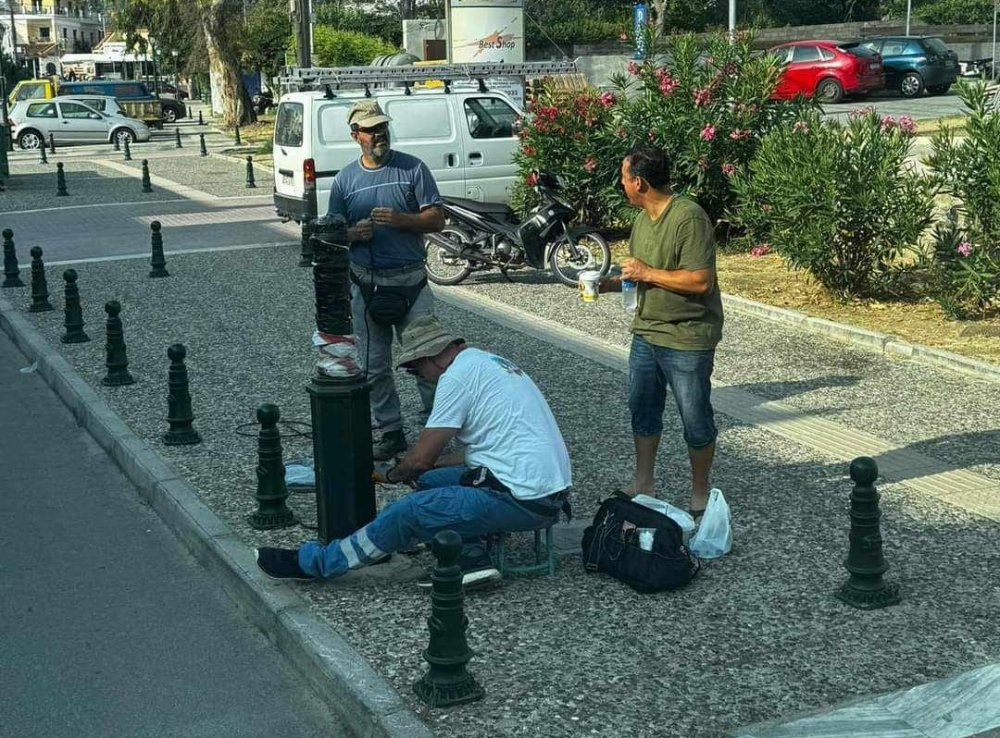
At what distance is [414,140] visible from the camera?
17078 millimetres

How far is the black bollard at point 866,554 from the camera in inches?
215

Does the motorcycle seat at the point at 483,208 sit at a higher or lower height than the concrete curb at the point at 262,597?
higher

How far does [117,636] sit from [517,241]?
9.08 m

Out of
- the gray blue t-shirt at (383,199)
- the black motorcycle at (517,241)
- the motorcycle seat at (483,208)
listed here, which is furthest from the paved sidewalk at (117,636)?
the motorcycle seat at (483,208)

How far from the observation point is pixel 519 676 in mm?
4953

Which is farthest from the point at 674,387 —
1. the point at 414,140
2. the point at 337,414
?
the point at 414,140

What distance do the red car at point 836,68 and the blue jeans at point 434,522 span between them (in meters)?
31.5

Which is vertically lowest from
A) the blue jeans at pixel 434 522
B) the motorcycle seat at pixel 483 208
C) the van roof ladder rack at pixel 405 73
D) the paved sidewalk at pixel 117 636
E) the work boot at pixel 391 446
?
the paved sidewalk at pixel 117 636

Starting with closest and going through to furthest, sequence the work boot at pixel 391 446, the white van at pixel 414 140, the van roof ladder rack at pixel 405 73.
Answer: the work boot at pixel 391 446 < the white van at pixel 414 140 < the van roof ladder rack at pixel 405 73

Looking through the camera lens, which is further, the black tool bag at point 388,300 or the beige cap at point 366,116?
the black tool bag at point 388,300

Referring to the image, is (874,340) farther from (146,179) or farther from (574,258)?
(146,179)

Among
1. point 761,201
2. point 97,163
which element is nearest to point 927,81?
point 97,163

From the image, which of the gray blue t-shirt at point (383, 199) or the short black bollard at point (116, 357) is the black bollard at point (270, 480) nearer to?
the gray blue t-shirt at point (383, 199)

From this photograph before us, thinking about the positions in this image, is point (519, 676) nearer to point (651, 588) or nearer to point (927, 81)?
point (651, 588)
